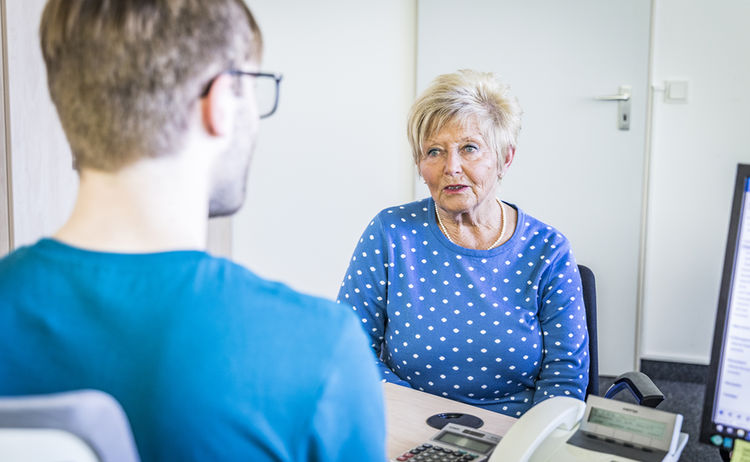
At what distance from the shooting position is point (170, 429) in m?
0.62

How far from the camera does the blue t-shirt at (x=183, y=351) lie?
62 cm

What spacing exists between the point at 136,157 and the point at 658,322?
3.37m

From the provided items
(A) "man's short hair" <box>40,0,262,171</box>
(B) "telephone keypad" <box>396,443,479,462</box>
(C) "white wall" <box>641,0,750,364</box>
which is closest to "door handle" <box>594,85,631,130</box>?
(C) "white wall" <box>641,0,750,364</box>

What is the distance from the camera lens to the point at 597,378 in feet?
5.98

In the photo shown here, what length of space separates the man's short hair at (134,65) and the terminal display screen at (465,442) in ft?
2.39

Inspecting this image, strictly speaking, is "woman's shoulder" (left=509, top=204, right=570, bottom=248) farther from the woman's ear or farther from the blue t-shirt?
the blue t-shirt

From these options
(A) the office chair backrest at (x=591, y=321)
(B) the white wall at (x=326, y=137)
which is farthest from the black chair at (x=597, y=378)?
Answer: (B) the white wall at (x=326, y=137)

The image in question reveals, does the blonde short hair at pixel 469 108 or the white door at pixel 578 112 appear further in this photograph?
the white door at pixel 578 112

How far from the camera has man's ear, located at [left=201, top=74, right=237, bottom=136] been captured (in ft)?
2.20

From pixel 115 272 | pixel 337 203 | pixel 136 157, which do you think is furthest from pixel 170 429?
pixel 337 203

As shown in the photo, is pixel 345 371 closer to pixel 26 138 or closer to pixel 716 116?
pixel 26 138

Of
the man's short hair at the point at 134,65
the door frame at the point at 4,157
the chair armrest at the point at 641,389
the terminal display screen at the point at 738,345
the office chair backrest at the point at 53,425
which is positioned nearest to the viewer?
the office chair backrest at the point at 53,425

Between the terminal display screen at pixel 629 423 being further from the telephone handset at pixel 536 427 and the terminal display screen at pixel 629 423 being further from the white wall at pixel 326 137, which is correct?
the white wall at pixel 326 137

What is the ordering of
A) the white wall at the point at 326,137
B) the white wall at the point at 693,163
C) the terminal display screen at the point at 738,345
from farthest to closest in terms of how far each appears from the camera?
the white wall at the point at 326,137, the white wall at the point at 693,163, the terminal display screen at the point at 738,345
